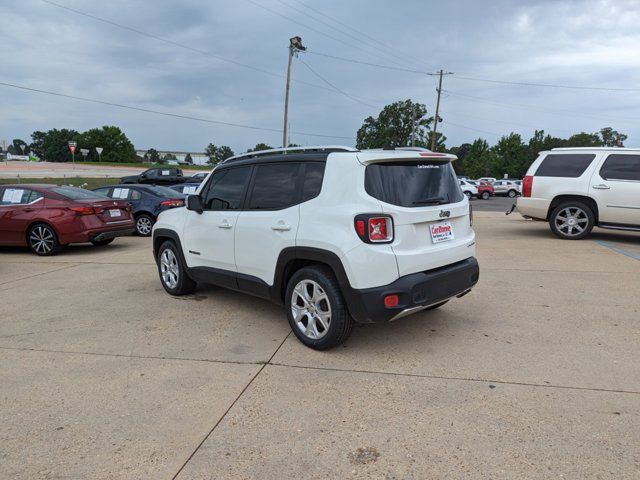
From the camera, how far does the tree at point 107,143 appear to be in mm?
105062

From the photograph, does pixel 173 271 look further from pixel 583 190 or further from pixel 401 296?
pixel 583 190

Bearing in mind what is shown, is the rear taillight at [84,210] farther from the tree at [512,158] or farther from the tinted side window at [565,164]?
the tree at [512,158]

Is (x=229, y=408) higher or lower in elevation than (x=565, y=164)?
lower

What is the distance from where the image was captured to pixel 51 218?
8.80m

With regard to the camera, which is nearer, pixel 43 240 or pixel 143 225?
pixel 43 240

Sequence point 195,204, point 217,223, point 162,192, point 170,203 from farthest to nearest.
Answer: point 162,192 < point 170,203 < point 195,204 < point 217,223

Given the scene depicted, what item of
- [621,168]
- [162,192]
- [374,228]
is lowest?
[162,192]

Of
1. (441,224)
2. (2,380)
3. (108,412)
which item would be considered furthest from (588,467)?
(2,380)

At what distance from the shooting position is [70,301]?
561 cm

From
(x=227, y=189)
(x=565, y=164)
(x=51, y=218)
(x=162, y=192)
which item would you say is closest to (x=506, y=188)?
(x=565, y=164)

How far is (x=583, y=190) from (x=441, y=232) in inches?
281

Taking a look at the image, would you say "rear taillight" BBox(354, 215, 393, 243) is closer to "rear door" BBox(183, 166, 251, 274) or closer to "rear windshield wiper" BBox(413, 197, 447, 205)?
"rear windshield wiper" BBox(413, 197, 447, 205)

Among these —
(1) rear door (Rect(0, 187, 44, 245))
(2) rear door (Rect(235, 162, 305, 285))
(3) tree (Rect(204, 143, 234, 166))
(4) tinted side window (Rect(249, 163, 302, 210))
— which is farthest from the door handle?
(3) tree (Rect(204, 143, 234, 166))

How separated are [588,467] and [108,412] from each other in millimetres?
A: 2852
